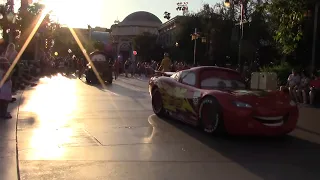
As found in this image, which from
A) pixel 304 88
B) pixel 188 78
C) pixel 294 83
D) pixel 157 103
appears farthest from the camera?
pixel 294 83

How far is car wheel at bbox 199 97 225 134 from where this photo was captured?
7530 millimetres

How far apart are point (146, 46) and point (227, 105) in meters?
68.9

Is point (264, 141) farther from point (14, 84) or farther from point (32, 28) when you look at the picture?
point (32, 28)

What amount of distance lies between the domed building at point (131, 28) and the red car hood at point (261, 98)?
86928 millimetres

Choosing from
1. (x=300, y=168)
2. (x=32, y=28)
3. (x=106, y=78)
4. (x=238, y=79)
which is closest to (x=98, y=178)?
(x=300, y=168)

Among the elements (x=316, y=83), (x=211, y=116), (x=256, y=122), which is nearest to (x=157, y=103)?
(x=211, y=116)

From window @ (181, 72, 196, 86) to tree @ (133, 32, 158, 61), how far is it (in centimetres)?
6384

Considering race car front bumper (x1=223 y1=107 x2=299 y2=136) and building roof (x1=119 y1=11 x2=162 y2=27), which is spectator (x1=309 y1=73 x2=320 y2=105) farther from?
building roof (x1=119 y1=11 x2=162 y2=27)

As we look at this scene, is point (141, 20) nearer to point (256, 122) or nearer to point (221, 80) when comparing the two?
point (221, 80)

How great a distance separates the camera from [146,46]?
2982 inches

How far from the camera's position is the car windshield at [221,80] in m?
8.65

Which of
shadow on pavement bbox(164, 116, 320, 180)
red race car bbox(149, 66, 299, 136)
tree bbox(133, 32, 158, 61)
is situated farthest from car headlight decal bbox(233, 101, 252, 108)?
tree bbox(133, 32, 158, 61)

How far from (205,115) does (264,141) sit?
1.19 m

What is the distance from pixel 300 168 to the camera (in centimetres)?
570
